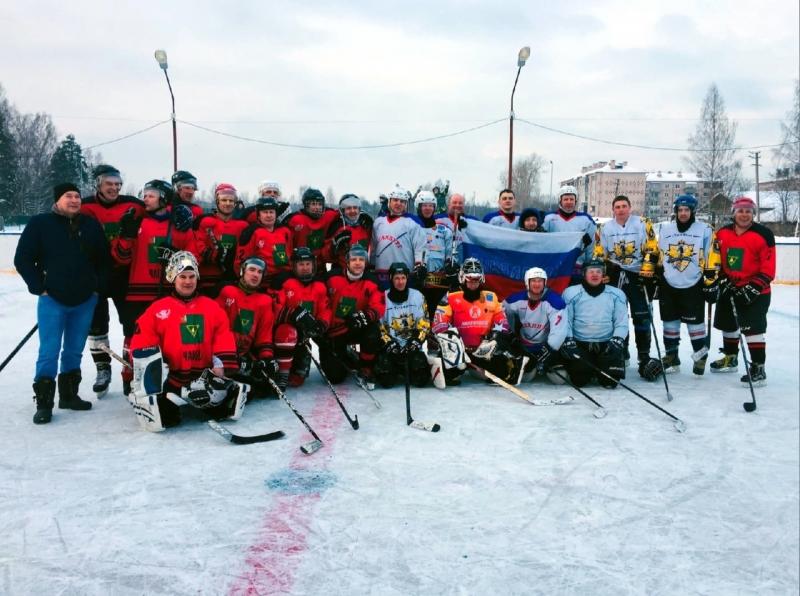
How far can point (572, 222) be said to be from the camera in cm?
511

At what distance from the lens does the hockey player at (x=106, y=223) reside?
12.5 feet

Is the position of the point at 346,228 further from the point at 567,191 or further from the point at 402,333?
the point at 567,191

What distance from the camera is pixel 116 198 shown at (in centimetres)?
387

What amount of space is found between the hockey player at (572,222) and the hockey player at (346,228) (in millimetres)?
1667

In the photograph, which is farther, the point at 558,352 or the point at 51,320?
the point at 558,352

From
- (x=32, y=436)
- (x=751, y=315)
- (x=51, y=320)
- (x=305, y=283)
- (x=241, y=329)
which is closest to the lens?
(x=32, y=436)

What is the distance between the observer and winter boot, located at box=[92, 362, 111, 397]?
3865 millimetres

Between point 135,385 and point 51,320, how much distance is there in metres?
0.74

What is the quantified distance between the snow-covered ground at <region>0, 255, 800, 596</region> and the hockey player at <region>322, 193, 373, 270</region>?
1.41 meters

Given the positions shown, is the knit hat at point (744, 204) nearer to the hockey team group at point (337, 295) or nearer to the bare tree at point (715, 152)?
the hockey team group at point (337, 295)

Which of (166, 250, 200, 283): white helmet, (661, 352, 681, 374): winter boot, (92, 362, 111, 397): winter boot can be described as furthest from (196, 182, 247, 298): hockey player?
(661, 352, 681, 374): winter boot

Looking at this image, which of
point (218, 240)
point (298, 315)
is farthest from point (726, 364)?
point (218, 240)

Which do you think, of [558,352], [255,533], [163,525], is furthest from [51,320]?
[558,352]

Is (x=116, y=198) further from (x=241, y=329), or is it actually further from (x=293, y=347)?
(x=293, y=347)
